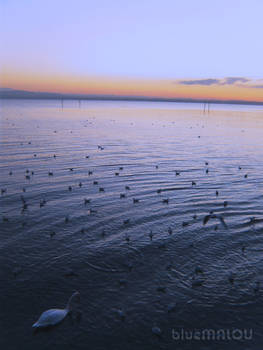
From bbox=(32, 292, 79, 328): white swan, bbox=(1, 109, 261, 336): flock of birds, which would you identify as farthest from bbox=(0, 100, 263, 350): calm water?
bbox=(32, 292, 79, 328): white swan

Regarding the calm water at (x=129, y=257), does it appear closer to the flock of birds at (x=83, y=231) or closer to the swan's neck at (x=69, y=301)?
the flock of birds at (x=83, y=231)

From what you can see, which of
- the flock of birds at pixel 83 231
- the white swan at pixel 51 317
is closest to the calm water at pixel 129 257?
the flock of birds at pixel 83 231

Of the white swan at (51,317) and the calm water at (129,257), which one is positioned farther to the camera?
the calm water at (129,257)

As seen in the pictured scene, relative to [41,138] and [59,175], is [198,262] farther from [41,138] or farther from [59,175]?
[41,138]

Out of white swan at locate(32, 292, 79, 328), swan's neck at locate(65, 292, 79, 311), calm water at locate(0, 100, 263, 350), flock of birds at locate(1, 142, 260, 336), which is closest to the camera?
white swan at locate(32, 292, 79, 328)

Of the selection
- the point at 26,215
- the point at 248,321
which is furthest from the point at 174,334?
the point at 26,215

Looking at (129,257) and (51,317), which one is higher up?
(129,257)

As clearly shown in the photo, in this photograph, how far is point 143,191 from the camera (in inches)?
1220

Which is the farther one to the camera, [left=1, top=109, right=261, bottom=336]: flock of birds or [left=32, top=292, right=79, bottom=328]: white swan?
[left=1, top=109, right=261, bottom=336]: flock of birds

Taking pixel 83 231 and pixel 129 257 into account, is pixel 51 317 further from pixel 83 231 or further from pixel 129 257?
pixel 83 231

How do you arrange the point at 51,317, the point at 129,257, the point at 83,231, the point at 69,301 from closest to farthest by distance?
the point at 51,317 < the point at 69,301 < the point at 129,257 < the point at 83,231

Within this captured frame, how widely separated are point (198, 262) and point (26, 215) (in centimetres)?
1449

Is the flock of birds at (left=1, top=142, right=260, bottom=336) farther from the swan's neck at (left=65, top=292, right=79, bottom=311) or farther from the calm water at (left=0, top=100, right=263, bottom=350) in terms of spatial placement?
the calm water at (left=0, top=100, right=263, bottom=350)

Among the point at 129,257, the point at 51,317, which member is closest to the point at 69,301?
the point at 51,317
